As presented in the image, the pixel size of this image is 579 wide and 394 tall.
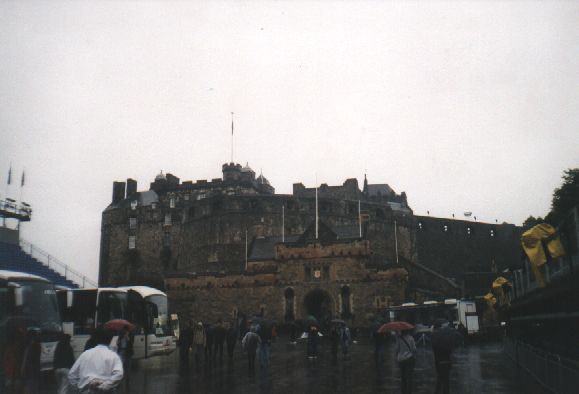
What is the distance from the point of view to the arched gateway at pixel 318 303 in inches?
1610

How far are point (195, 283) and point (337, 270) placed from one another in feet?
40.3

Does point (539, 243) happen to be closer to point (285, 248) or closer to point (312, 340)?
point (312, 340)

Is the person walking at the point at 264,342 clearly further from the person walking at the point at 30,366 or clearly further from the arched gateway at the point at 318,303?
the arched gateway at the point at 318,303

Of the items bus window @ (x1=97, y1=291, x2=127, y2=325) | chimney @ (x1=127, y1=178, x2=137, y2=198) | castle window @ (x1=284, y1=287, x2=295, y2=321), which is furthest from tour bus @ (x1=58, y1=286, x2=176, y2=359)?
chimney @ (x1=127, y1=178, x2=137, y2=198)

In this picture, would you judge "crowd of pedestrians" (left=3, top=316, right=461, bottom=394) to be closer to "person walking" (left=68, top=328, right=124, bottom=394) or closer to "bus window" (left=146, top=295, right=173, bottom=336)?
"person walking" (left=68, top=328, right=124, bottom=394)

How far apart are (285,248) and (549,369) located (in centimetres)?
3178

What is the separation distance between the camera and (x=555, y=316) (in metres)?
13.1

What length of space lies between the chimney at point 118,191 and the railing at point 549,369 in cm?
6881

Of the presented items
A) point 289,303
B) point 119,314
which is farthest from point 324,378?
point 289,303

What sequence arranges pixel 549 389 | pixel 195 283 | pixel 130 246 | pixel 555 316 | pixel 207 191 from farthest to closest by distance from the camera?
pixel 207 191 < pixel 130 246 < pixel 195 283 < pixel 555 316 < pixel 549 389

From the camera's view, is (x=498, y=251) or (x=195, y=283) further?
(x=498, y=251)

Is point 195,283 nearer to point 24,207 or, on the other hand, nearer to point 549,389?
point 24,207

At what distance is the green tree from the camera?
39.9 metres

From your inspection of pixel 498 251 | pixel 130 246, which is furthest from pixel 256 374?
pixel 498 251
